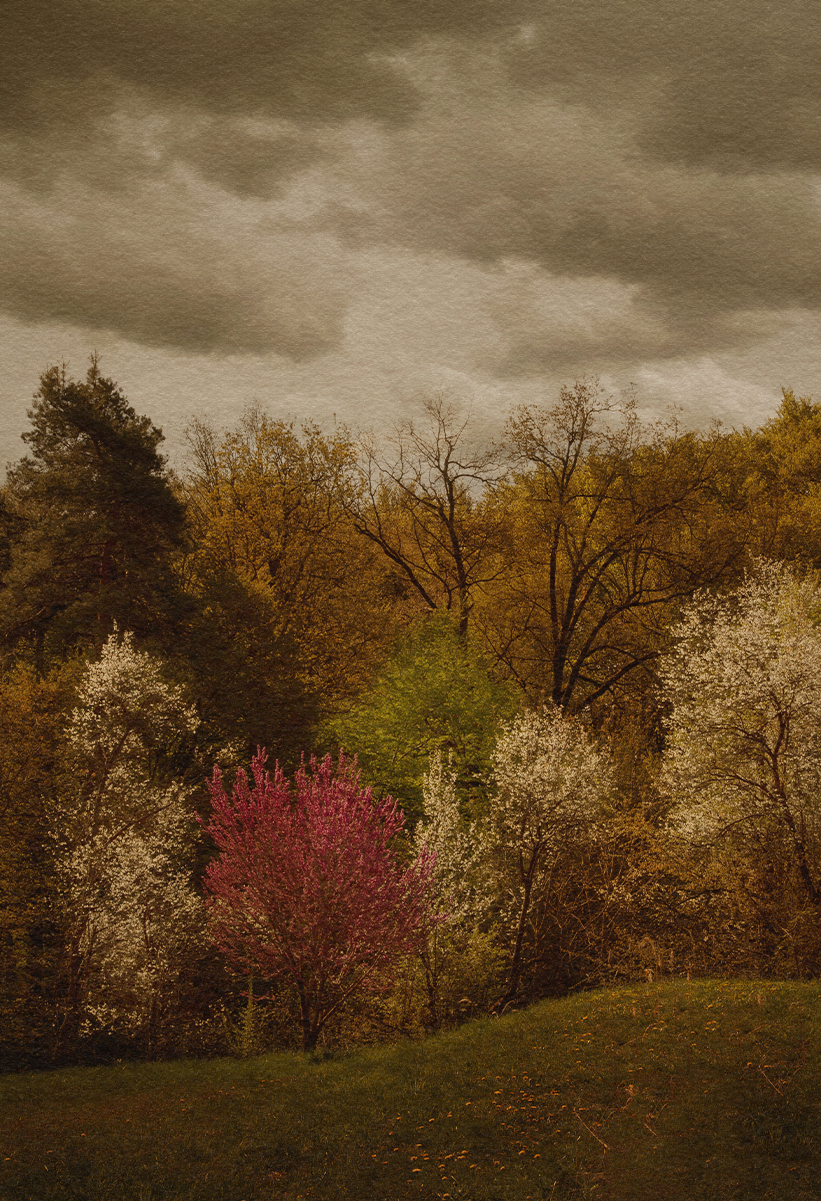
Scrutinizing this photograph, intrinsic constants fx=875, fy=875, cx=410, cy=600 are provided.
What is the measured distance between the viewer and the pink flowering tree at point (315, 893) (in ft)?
52.1

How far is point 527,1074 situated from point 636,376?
25.2 metres

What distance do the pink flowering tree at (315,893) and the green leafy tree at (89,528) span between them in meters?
11.7

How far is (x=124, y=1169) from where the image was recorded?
10.2 m

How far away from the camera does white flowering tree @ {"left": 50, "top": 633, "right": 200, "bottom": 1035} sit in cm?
1914

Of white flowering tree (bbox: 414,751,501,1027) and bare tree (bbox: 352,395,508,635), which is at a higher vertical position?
bare tree (bbox: 352,395,508,635)

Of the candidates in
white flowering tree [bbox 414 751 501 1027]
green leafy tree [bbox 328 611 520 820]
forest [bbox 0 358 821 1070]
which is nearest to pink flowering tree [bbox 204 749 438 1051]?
forest [bbox 0 358 821 1070]

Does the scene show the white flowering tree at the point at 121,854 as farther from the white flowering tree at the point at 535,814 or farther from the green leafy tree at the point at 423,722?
the white flowering tree at the point at 535,814

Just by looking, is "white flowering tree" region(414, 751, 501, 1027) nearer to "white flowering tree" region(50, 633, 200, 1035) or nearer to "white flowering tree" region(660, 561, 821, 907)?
"white flowering tree" region(660, 561, 821, 907)

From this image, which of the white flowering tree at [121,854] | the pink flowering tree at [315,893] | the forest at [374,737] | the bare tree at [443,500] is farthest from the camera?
the bare tree at [443,500]

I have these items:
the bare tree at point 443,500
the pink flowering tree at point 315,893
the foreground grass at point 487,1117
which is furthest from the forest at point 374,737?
the foreground grass at point 487,1117

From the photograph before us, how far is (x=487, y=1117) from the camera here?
1199 centimetres

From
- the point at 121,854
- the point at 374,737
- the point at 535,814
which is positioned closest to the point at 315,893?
the point at 535,814

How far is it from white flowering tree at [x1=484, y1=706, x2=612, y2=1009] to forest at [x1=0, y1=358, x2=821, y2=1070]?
9 cm

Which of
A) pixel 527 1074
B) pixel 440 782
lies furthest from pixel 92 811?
pixel 527 1074
